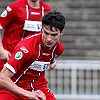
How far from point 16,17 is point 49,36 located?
5.38ft

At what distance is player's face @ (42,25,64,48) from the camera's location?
6059 millimetres

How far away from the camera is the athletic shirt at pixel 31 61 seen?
592 centimetres

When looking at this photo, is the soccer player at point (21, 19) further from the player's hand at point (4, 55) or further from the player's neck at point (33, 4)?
the player's hand at point (4, 55)

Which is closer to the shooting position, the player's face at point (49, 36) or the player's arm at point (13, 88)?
the player's arm at point (13, 88)

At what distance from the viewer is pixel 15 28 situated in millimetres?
7676

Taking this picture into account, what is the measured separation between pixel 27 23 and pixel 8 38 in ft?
1.22

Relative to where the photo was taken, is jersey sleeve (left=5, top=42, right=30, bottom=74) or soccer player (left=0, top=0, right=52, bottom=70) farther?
soccer player (left=0, top=0, right=52, bottom=70)

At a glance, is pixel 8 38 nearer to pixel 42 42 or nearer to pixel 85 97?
pixel 42 42

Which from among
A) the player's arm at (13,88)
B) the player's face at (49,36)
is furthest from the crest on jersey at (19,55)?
the player's face at (49,36)

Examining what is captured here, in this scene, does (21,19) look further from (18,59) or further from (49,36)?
(18,59)

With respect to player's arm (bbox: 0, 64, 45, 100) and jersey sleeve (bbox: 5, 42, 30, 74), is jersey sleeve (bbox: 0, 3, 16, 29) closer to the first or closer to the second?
jersey sleeve (bbox: 5, 42, 30, 74)

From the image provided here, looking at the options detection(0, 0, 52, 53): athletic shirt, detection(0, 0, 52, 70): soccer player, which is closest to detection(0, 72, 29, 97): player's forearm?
detection(0, 0, 52, 70): soccer player

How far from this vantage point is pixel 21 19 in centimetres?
762

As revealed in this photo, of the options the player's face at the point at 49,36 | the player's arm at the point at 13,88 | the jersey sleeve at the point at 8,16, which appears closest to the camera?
the player's arm at the point at 13,88
